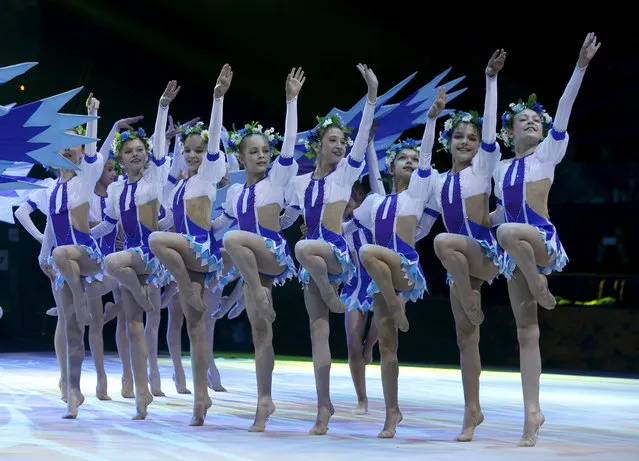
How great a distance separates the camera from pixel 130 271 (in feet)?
20.1

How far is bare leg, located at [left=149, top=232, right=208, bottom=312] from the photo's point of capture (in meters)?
5.80

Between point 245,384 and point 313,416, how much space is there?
223 centimetres

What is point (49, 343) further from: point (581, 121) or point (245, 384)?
point (581, 121)

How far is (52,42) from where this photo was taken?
454 inches

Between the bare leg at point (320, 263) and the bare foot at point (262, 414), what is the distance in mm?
621

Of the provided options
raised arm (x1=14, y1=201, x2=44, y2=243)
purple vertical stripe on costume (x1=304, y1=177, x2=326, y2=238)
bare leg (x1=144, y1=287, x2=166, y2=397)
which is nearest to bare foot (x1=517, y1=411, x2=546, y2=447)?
purple vertical stripe on costume (x1=304, y1=177, x2=326, y2=238)

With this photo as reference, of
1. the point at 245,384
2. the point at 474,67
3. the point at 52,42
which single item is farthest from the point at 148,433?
the point at 52,42

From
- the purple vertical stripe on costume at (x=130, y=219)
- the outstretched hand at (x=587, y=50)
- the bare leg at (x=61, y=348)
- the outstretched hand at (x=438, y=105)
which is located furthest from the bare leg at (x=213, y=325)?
the outstretched hand at (x=587, y=50)

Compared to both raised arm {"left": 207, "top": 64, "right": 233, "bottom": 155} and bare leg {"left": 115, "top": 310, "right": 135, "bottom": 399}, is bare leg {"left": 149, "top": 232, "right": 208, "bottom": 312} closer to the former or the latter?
raised arm {"left": 207, "top": 64, "right": 233, "bottom": 155}

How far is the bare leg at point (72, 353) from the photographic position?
6.17 m

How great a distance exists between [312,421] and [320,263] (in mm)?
1129

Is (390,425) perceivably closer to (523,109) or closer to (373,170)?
(373,170)

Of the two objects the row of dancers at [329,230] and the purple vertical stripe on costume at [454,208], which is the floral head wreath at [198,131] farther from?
the purple vertical stripe on costume at [454,208]

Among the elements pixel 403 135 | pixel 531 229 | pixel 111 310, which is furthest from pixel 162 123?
pixel 403 135
